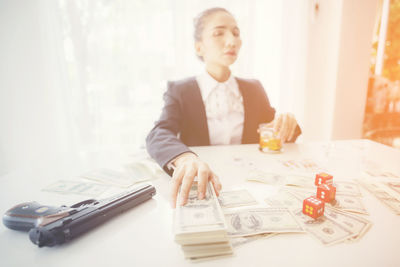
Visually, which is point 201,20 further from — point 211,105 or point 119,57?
point 119,57

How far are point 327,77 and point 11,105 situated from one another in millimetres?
3186

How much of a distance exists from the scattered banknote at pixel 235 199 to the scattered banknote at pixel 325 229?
122 millimetres

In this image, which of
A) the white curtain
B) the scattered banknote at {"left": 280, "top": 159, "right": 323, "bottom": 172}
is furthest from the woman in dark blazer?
the white curtain

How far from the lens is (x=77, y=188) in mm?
687

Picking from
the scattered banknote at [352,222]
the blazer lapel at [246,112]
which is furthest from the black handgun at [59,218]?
the blazer lapel at [246,112]

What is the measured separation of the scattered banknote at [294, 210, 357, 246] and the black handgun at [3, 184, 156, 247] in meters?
0.43

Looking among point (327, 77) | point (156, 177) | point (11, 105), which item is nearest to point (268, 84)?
point (327, 77)

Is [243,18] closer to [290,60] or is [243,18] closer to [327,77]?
[290,60]

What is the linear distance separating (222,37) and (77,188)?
3.39ft

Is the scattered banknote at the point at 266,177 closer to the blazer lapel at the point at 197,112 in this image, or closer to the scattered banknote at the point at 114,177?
the scattered banknote at the point at 114,177

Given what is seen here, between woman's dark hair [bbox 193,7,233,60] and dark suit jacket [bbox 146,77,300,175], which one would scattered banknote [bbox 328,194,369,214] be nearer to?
dark suit jacket [bbox 146,77,300,175]

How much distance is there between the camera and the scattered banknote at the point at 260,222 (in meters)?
0.45

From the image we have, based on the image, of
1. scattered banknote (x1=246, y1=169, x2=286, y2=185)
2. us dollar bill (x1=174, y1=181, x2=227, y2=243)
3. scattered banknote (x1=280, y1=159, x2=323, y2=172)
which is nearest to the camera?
us dollar bill (x1=174, y1=181, x2=227, y2=243)

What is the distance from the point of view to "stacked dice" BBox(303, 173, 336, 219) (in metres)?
0.48
